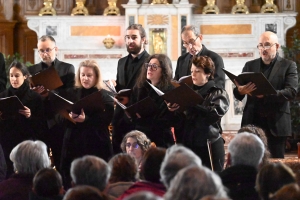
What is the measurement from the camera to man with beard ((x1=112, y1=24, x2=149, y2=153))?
19.5 ft

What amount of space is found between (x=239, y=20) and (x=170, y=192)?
907 centimetres

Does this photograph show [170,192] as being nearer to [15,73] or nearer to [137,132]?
[137,132]

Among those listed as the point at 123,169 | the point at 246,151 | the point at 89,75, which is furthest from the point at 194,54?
the point at 123,169

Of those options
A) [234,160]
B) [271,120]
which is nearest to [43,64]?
[271,120]

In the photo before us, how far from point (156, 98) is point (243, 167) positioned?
191 cm

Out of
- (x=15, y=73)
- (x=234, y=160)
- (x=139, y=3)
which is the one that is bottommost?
(x=234, y=160)

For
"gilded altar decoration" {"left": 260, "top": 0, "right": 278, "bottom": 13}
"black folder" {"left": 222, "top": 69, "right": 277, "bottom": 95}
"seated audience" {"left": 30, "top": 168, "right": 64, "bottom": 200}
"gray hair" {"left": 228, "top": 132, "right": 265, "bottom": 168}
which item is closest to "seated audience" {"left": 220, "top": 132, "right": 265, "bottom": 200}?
"gray hair" {"left": 228, "top": 132, "right": 265, "bottom": 168}

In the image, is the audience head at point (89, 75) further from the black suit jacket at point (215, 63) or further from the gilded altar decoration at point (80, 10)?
the gilded altar decoration at point (80, 10)

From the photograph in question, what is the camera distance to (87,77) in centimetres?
573

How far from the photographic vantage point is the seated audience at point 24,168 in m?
4.00

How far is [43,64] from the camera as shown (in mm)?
6207

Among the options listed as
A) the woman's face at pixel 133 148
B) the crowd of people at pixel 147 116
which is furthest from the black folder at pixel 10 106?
the woman's face at pixel 133 148

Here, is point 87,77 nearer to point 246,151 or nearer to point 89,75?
point 89,75

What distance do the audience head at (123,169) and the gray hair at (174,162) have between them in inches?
18.9
